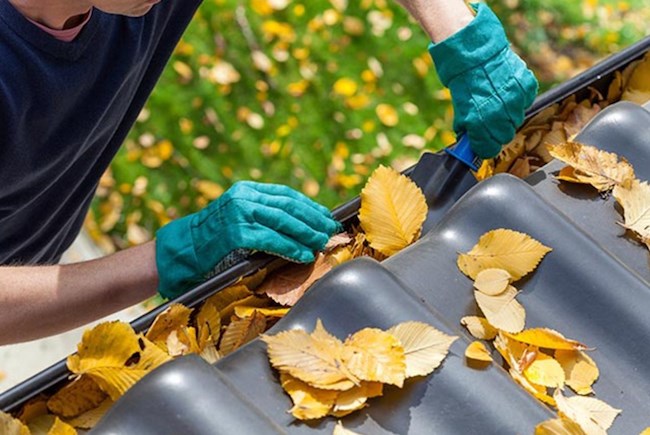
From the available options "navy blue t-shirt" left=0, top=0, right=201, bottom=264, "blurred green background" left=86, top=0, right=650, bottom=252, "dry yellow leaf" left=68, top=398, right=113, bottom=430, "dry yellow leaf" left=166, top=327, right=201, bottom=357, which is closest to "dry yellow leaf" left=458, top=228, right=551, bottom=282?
"dry yellow leaf" left=166, top=327, right=201, bottom=357

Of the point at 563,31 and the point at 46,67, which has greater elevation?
the point at 46,67

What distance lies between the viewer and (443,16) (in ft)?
6.24

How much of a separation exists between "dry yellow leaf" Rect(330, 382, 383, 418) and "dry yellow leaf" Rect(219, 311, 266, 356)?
235mm

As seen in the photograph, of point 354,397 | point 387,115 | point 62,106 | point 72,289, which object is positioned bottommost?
point 387,115

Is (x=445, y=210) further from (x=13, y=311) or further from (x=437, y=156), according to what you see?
(x=13, y=311)

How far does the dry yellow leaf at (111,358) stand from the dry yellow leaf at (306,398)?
0.22 metres

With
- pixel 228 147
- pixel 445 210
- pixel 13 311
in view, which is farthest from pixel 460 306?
pixel 228 147

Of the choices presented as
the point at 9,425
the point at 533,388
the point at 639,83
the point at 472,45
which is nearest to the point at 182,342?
the point at 9,425

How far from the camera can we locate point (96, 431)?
1.16 metres

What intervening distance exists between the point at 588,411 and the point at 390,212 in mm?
460

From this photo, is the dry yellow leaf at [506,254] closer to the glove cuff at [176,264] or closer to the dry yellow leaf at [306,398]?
the dry yellow leaf at [306,398]

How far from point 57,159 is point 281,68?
88.5 inches

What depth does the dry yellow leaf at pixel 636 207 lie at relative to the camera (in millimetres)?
1546

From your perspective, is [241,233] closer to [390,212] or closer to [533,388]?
[390,212]
